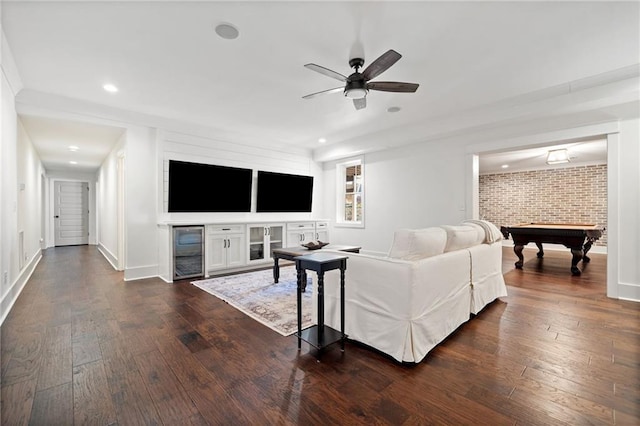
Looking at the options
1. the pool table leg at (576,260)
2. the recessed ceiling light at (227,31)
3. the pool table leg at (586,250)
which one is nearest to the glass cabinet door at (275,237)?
the recessed ceiling light at (227,31)

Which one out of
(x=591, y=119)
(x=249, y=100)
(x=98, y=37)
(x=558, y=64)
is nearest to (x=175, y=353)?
(x=98, y=37)

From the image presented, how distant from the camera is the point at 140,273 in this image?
15.0 feet

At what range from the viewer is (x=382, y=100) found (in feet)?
13.4

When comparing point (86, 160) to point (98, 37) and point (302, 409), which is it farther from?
point (302, 409)

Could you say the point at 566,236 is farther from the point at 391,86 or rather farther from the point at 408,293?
the point at 408,293

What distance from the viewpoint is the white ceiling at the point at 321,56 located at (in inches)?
88.9

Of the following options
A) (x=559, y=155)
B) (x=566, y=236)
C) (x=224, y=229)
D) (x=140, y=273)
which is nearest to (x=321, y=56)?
(x=224, y=229)

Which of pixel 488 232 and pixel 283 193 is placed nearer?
pixel 488 232

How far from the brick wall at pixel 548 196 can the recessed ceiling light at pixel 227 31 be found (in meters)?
9.08

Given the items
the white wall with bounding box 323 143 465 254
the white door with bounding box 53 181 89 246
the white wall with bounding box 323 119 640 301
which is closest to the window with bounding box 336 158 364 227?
the white wall with bounding box 323 119 640 301

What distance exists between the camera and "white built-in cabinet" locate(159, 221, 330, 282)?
4570mm

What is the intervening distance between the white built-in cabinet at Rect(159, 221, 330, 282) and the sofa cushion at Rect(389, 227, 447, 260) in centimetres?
337

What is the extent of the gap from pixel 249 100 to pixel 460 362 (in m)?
3.92

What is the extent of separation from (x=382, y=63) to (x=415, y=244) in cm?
159
